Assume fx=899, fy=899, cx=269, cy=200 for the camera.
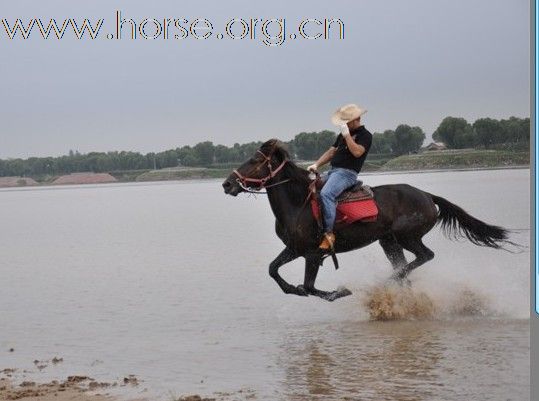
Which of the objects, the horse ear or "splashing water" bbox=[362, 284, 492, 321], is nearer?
the horse ear

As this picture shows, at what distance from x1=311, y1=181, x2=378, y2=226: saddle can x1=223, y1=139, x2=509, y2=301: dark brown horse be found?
13 centimetres

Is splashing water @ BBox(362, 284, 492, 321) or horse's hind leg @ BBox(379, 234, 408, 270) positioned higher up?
horse's hind leg @ BBox(379, 234, 408, 270)

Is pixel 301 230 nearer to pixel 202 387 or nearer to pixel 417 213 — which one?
pixel 417 213

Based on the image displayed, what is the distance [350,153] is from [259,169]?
1.18 meters

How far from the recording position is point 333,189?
11.4 m

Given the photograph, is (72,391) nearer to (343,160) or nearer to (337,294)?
(337,294)

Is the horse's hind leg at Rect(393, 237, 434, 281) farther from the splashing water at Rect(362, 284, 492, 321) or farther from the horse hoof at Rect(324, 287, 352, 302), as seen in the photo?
the horse hoof at Rect(324, 287, 352, 302)

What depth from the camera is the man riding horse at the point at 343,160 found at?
11281 mm

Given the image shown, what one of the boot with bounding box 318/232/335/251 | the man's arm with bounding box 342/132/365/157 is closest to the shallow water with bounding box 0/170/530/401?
the boot with bounding box 318/232/335/251

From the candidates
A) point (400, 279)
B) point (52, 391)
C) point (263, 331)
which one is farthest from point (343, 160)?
point (52, 391)

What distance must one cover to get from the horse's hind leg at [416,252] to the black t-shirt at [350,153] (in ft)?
4.99

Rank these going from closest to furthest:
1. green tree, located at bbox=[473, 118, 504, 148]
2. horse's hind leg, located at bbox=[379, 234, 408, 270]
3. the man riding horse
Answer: the man riding horse
horse's hind leg, located at bbox=[379, 234, 408, 270]
green tree, located at bbox=[473, 118, 504, 148]

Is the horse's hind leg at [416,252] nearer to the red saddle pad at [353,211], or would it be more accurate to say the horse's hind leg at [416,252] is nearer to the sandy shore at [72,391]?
the red saddle pad at [353,211]

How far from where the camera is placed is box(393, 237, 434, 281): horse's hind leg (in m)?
12.2
